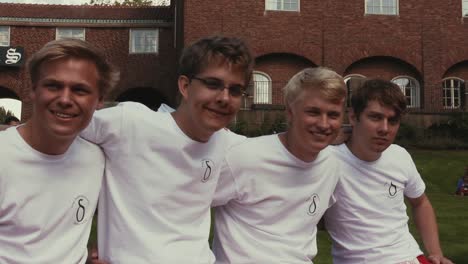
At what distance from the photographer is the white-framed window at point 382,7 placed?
940 inches

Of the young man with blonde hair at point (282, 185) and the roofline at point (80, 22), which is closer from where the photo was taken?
the young man with blonde hair at point (282, 185)

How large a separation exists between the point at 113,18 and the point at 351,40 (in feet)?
44.4

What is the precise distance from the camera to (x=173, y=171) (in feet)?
8.87

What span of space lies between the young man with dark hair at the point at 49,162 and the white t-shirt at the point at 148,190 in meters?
0.20

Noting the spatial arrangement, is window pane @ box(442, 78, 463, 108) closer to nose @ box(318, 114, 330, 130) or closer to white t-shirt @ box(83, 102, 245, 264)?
nose @ box(318, 114, 330, 130)

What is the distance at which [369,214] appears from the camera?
3.34 metres

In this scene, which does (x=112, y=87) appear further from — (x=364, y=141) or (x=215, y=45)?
(x=364, y=141)

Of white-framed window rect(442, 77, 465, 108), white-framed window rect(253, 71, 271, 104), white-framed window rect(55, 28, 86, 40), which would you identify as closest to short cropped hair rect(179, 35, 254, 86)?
white-framed window rect(253, 71, 271, 104)

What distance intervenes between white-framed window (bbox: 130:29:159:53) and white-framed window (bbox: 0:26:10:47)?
23.3 feet

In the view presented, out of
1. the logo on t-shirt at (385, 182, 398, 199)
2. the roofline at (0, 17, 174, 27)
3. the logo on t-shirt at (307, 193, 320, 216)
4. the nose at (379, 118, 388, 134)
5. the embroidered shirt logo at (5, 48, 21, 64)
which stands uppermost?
the roofline at (0, 17, 174, 27)

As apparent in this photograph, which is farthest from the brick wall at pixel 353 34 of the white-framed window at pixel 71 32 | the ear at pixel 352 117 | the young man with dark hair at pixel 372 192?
the young man with dark hair at pixel 372 192

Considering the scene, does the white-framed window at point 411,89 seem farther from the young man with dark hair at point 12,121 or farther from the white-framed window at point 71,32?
the young man with dark hair at point 12,121

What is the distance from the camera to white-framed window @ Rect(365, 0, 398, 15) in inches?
940

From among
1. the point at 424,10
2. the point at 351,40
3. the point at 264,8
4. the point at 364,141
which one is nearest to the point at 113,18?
the point at 264,8
